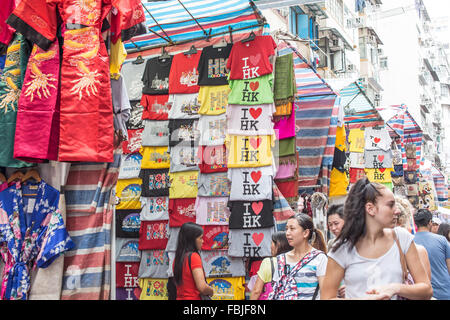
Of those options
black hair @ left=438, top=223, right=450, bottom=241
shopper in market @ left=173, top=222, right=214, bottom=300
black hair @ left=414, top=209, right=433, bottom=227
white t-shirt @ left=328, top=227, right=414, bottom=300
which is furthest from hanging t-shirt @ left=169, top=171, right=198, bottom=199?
white t-shirt @ left=328, top=227, right=414, bottom=300

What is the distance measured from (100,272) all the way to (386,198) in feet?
7.39

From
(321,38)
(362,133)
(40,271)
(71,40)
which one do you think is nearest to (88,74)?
(71,40)

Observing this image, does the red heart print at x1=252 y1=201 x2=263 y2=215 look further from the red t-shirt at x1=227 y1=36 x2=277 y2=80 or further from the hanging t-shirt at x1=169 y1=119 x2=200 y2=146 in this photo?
the red t-shirt at x1=227 y1=36 x2=277 y2=80

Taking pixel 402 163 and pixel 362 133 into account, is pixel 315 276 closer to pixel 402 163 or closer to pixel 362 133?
pixel 362 133

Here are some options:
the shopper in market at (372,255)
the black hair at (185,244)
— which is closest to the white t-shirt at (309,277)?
the shopper in market at (372,255)

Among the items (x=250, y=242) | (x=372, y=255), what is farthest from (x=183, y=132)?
(x=372, y=255)

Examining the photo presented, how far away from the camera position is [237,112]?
20.5 feet

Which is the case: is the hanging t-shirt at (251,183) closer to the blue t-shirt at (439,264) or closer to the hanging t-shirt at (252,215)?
the hanging t-shirt at (252,215)

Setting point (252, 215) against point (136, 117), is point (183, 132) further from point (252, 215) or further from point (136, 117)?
point (252, 215)

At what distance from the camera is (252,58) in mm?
6195

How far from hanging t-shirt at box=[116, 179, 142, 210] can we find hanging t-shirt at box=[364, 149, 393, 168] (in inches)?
280

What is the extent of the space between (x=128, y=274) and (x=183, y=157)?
5.98 feet

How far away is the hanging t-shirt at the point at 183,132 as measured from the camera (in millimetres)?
6609
